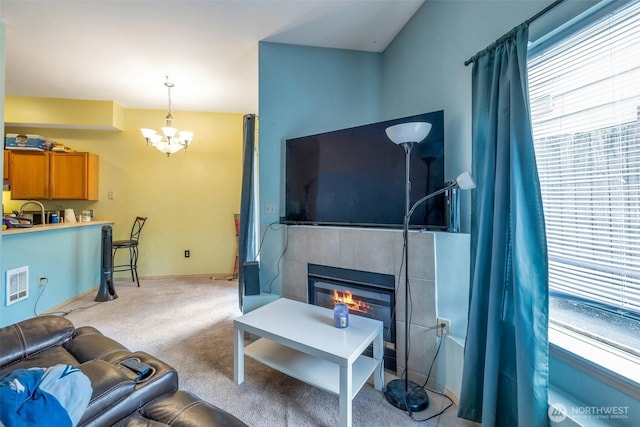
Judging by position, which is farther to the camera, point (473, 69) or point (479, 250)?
point (473, 69)

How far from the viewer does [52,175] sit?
397 centimetres

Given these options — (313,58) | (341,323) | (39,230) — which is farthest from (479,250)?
(39,230)

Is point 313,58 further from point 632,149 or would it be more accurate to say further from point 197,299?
point 197,299

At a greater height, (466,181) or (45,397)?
(466,181)

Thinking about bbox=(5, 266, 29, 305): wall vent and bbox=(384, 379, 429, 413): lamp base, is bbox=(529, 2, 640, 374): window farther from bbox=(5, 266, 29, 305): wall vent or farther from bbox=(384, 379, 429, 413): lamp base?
bbox=(5, 266, 29, 305): wall vent

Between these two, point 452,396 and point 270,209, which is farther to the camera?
point 270,209

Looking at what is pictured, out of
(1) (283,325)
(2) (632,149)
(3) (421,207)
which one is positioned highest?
(2) (632,149)

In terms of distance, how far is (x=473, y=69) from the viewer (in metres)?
1.61

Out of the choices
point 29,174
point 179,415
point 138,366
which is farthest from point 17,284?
point 179,415

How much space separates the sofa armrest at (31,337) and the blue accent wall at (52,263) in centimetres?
184

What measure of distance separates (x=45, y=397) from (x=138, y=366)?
1.20 ft

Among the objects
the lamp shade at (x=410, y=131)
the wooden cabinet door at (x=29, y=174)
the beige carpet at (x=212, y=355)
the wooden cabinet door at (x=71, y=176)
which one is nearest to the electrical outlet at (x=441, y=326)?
the beige carpet at (x=212, y=355)

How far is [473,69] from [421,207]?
2.96 ft

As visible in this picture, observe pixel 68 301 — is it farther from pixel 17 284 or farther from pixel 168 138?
pixel 168 138
